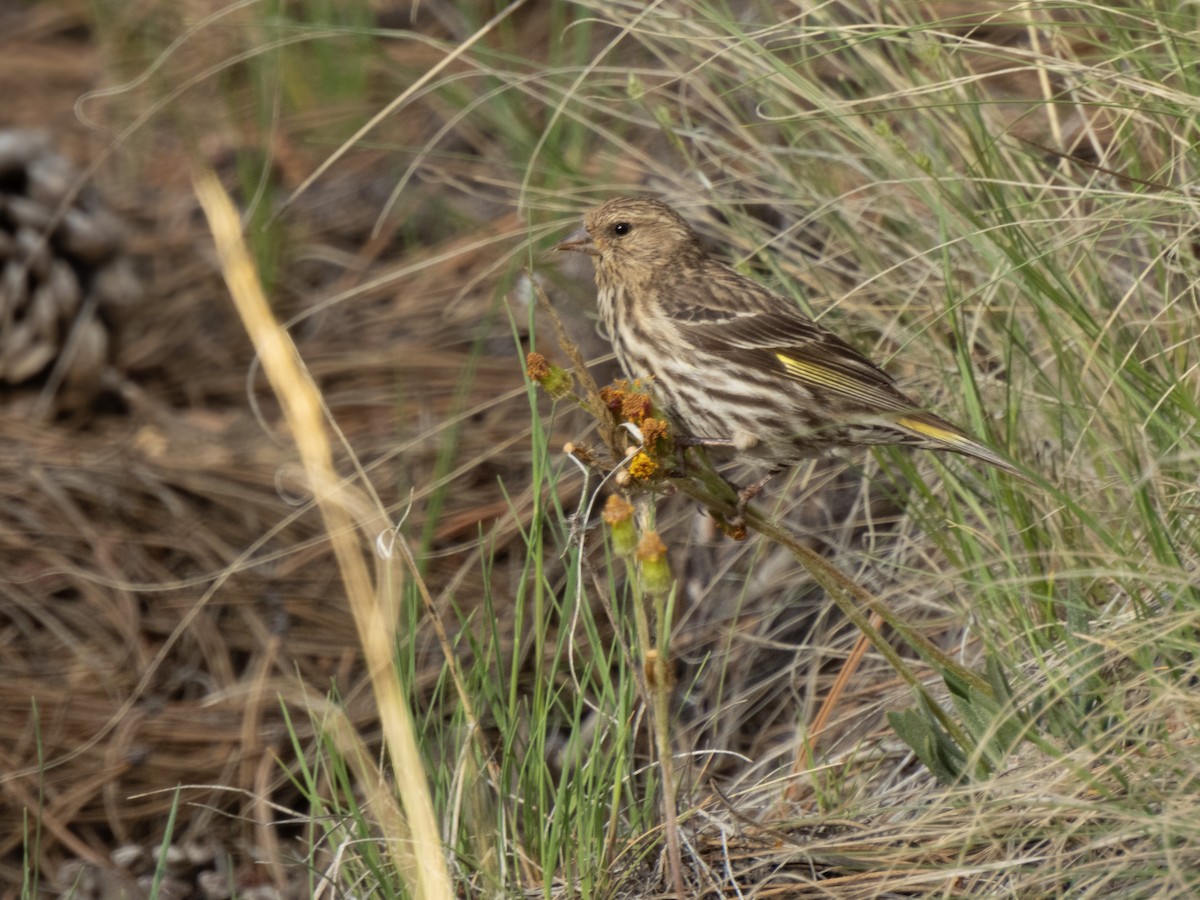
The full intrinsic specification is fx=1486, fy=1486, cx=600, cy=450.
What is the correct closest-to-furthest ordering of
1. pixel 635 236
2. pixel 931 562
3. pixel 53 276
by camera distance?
pixel 931 562, pixel 635 236, pixel 53 276

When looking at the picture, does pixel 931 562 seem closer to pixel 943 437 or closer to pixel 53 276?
pixel 943 437

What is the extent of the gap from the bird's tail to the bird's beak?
42.7 inches

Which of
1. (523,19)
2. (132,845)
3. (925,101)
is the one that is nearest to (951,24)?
(925,101)

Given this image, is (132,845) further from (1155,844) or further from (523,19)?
(523,19)

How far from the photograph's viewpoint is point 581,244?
12.7 ft

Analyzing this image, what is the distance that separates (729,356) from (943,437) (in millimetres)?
673

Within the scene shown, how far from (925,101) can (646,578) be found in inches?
77.9

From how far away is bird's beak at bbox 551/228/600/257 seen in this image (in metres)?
3.84

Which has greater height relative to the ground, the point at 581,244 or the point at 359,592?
the point at 359,592

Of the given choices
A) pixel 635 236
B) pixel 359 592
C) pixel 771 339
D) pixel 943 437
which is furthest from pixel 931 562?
pixel 359 592

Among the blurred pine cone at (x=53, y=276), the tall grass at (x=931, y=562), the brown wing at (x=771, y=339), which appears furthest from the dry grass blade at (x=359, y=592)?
the blurred pine cone at (x=53, y=276)

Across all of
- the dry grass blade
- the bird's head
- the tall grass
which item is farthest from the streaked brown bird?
the dry grass blade

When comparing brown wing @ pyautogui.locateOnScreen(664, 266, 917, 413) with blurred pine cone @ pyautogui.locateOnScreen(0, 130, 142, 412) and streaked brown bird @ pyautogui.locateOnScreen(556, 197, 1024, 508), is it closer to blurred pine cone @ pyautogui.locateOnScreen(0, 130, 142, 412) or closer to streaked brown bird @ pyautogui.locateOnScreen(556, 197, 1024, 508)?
streaked brown bird @ pyautogui.locateOnScreen(556, 197, 1024, 508)

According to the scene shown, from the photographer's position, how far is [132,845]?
3857mm
